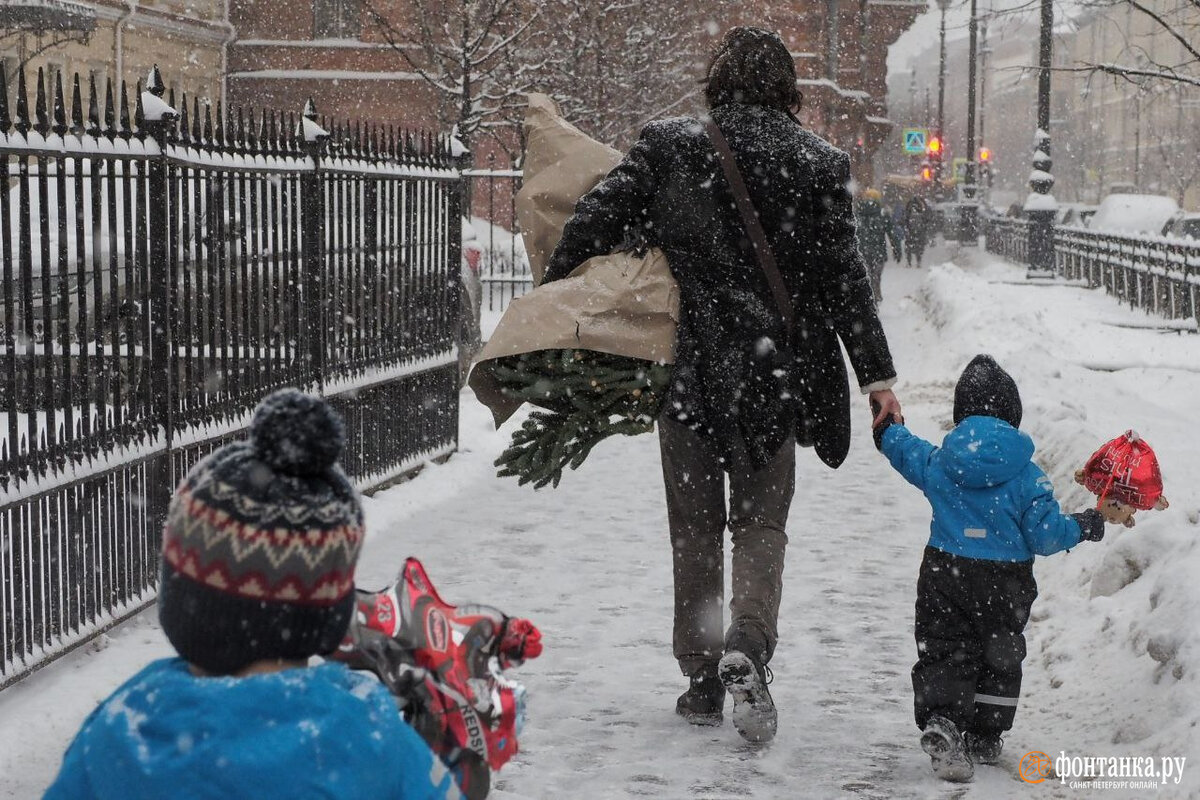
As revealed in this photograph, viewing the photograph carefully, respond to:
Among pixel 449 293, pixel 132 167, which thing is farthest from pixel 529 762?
pixel 449 293

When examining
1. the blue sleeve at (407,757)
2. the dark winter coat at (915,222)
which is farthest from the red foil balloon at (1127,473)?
the dark winter coat at (915,222)

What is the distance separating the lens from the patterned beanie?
1.96 m

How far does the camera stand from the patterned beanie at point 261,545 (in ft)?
6.42

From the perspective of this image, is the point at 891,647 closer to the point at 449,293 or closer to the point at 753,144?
the point at 753,144

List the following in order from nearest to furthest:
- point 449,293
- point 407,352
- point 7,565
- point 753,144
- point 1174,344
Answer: point 753,144, point 7,565, point 407,352, point 449,293, point 1174,344

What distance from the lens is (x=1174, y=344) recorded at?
1719 centimetres

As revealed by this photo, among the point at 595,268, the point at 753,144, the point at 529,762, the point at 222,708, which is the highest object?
the point at 753,144

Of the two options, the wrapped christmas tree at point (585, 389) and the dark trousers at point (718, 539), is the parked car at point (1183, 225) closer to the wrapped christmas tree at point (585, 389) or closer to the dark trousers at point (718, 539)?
the dark trousers at point (718, 539)

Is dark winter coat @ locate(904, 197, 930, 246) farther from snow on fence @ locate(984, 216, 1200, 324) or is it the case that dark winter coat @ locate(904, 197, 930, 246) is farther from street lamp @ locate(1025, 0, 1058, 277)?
street lamp @ locate(1025, 0, 1058, 277)

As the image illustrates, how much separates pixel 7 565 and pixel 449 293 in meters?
5.55

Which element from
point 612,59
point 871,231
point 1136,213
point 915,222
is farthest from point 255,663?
point 915,222

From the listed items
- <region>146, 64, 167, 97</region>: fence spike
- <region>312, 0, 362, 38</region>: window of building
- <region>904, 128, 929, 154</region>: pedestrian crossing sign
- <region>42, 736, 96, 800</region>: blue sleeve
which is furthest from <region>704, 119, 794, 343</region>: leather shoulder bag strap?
<region>904, 128, 929, 154</region>: pedestrian crossing sign

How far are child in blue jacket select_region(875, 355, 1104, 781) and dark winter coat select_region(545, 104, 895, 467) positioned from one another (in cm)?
32

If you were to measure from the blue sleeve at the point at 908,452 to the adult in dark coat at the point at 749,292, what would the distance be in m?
0.09
